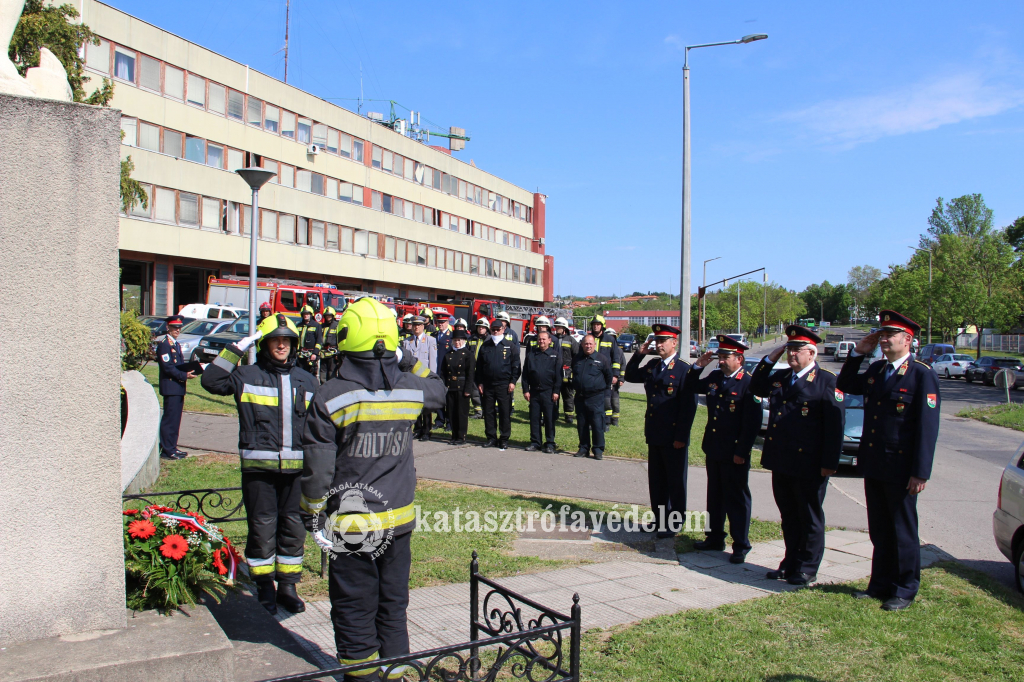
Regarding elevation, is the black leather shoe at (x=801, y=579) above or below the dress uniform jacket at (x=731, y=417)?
below

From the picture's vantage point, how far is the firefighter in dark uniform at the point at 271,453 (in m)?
4.86

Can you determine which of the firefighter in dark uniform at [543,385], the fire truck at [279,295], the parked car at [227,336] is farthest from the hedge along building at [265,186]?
the firefighter in dark uniform at [543,385]

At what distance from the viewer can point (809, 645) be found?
454cm

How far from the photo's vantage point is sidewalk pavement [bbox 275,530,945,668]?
4668 mm

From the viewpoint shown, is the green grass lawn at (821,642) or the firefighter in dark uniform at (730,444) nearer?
the green grass lawn at (821,642)

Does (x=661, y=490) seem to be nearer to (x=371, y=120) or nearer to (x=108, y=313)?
(x=108, y=313)

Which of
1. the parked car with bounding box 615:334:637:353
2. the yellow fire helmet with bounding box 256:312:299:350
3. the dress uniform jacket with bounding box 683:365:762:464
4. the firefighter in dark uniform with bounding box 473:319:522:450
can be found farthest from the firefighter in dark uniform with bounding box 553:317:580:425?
the parked car with bounding box 615:334:637:353

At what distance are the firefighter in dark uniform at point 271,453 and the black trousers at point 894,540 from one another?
13.7 ft

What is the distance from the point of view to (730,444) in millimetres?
6574

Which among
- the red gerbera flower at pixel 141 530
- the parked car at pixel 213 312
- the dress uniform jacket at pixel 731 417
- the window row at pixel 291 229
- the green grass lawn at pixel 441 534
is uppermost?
the window row at pixel 291 229

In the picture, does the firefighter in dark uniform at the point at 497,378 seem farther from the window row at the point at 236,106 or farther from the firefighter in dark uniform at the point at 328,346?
the window row at the point at 236,106

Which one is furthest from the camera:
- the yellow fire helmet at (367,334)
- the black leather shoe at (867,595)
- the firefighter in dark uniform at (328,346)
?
the firefighter in dark uniform at (328,346)

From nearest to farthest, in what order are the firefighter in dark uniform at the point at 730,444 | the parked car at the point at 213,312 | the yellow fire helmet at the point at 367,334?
the yellow fire helmet at the point at 367,334 < the firefighter in dark uniform at the point at 730,444 < the parked car at the point at 213,312

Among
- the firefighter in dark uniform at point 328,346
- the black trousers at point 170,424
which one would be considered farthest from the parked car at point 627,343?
the black trousers at point 170,424
